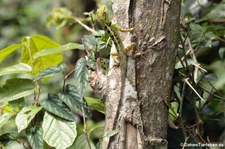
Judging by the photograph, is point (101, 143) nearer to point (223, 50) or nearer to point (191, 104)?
point (191, 104)

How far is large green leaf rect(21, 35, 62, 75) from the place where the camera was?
4.68ft

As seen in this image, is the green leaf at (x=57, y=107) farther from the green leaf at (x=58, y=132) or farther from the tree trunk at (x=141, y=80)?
the tree trunk at (x=141, y=80)

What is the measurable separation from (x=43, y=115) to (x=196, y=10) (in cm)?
89

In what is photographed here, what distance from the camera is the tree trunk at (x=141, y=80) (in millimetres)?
1138

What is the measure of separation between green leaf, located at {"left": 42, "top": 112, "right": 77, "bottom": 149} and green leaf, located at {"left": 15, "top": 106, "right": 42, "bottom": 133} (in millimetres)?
33

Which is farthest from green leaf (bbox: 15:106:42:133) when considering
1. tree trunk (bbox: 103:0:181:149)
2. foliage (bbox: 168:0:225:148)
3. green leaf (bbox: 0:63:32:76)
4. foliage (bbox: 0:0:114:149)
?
foliage (bbox: 168:0:225:148)

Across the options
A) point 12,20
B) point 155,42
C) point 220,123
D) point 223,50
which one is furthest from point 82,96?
point 12,20

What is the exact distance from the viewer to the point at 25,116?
1.28 meters

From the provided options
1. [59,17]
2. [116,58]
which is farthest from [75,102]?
[59,17]

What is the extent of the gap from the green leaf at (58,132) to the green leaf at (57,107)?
0.02m

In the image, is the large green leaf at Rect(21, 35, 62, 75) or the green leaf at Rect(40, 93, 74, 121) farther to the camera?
the large green leaf at Rect(21, 35, 62, 75)

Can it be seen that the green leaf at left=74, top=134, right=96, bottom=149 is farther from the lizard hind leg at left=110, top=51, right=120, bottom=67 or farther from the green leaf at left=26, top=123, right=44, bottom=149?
the lizard hind leg at left=110, top=51, right=120, bottom=67

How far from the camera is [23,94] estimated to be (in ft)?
4.35

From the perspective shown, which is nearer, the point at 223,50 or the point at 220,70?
the point at 223,50
